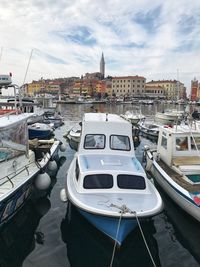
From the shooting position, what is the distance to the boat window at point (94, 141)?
454 inches

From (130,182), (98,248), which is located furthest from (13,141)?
(98,248)

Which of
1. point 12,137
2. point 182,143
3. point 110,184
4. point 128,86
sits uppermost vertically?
point 128,86

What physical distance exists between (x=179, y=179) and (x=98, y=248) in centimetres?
507

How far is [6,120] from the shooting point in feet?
33.5

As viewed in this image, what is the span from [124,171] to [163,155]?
5527 millimetres

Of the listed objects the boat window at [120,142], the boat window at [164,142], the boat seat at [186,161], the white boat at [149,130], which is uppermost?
the boat window at [120,142]

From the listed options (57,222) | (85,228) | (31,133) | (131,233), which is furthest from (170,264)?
(31,133)

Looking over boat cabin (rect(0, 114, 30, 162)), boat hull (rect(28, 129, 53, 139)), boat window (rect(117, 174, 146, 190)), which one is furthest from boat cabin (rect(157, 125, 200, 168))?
boat hull (rect(28, 129, 53, 139))

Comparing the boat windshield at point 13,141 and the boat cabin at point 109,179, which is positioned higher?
the boat windshield at point 13,141

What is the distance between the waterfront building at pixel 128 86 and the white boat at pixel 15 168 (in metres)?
159

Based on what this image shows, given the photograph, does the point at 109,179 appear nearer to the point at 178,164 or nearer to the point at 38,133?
the point at 178,164

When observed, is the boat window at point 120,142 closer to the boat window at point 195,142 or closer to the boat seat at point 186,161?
the boat seat at point 186,161

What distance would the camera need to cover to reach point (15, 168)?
34.1 feet

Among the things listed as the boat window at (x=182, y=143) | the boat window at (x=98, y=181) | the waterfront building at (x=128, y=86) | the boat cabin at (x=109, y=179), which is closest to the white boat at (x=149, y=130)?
the boat window at (x=182, y=143)
